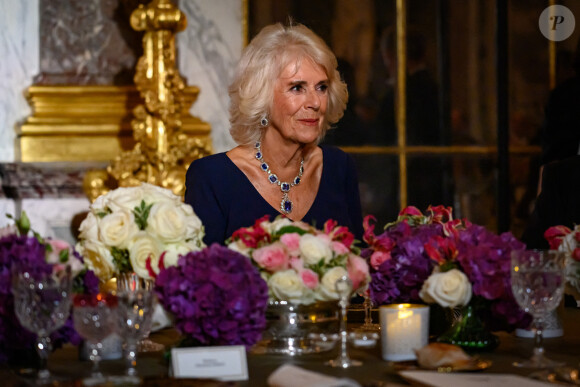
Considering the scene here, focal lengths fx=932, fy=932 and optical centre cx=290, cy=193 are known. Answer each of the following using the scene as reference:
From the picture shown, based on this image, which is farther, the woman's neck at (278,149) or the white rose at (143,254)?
the woman's neck at (278,149)

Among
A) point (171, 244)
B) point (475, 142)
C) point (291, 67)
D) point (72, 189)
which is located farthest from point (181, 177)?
point (171, 244)

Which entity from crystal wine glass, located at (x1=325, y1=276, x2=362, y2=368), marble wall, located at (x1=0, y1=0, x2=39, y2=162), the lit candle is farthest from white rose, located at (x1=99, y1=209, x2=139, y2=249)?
marble wall, located at (x1=0, y1=0, x2=39, y2=162)

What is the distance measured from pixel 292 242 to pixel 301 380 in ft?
1.36

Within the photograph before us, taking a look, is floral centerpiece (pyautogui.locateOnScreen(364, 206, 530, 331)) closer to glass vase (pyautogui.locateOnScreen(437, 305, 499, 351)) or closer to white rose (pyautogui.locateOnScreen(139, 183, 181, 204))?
glass vase (pyautogui.locateOnScreen(437, 305, 499, 351))

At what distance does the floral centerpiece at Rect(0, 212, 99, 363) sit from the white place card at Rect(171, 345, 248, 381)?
255mm

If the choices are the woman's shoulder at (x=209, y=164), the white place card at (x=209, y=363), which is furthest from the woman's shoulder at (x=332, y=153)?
the white place card at (x=209, y=363)

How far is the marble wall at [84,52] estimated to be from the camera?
167 inches

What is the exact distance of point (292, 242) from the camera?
1852 mm

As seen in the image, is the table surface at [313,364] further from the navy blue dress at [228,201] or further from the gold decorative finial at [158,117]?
the gold decorative finial at [158,117]

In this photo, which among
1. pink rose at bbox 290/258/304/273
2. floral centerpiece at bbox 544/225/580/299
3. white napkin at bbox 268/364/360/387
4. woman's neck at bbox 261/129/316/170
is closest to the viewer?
white napkin at bbox 268/364/360/387

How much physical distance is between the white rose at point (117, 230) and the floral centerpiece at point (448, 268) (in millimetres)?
548

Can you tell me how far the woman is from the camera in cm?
306

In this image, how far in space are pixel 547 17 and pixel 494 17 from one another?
31cm

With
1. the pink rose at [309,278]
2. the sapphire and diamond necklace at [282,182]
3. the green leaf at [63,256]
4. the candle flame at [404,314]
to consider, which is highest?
the sapphire and diamond necklace at [282,182]
